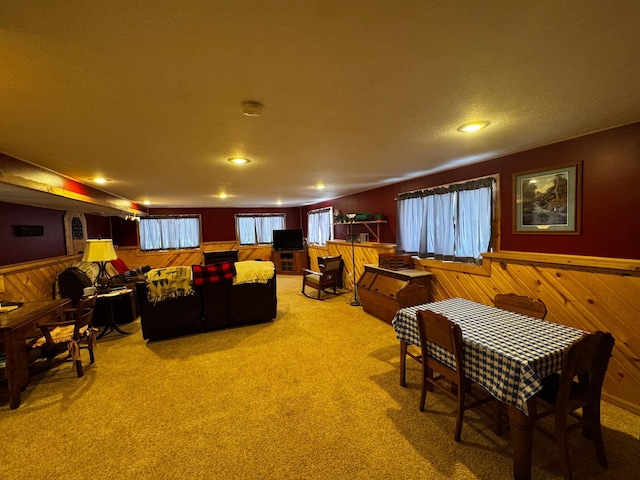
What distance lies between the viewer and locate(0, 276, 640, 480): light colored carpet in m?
1.64

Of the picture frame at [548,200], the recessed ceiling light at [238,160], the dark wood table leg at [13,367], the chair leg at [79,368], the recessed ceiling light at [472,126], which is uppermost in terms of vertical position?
the recessed ceiling light at [238,160]

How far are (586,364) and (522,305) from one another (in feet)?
2.79

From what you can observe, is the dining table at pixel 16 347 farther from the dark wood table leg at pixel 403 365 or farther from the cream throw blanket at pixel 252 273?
the dark wood table leg at pixel 403 365

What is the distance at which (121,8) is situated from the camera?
0.88m

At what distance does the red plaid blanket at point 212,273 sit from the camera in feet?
12.0

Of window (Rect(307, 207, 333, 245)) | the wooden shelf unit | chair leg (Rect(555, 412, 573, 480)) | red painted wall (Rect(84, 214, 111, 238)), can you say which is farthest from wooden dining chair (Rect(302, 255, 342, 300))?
red painted wall (Rect(84, 214, 111, 238))

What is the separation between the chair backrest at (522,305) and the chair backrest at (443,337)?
2.91ft

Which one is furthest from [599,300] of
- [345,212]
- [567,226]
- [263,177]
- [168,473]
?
[345,212]

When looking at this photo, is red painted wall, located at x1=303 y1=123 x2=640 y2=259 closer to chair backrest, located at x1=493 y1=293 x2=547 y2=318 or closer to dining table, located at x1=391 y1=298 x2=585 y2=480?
chair backrest, located at x1=493 y1=293 x2=547 y2=318

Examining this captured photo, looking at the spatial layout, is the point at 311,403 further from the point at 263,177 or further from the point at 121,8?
the point at 263,177

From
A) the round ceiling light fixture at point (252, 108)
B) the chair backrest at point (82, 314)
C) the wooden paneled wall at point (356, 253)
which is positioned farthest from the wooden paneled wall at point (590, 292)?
the chair backrest at point (82, 314)

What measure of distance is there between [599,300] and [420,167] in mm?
2197

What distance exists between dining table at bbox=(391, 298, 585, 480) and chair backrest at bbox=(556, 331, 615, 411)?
0.09 meters

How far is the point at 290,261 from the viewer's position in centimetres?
839
